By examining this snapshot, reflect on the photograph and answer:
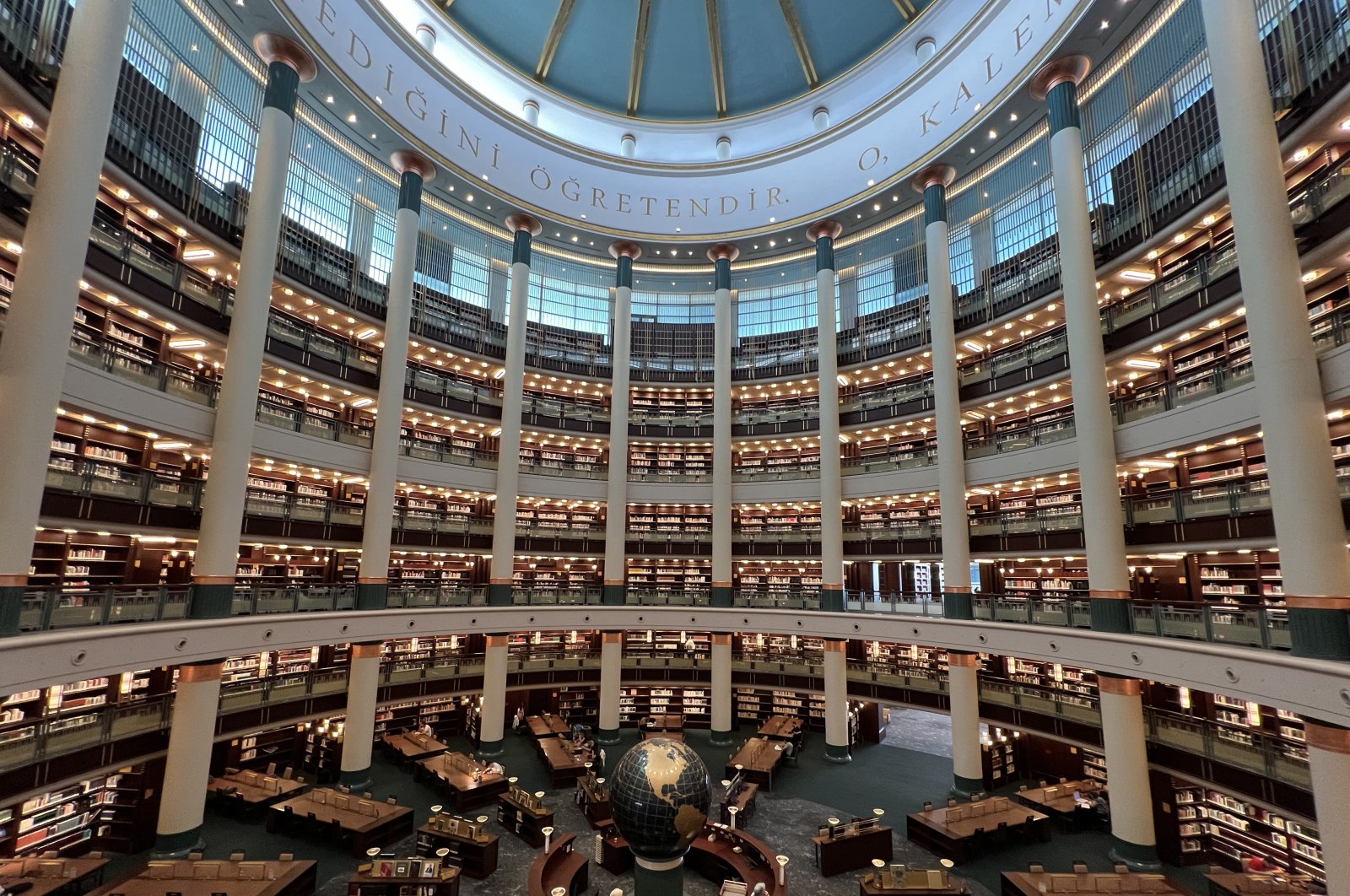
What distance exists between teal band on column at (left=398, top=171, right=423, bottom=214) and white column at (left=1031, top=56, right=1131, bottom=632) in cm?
1825

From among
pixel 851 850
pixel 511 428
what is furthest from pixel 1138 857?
pixel 511 428

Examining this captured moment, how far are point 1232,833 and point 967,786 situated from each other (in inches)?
225

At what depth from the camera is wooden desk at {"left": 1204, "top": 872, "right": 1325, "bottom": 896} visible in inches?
421

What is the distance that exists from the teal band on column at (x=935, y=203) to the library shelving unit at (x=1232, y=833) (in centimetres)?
1617

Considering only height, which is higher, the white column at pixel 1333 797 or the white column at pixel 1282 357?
the white column at pixel 1282 357

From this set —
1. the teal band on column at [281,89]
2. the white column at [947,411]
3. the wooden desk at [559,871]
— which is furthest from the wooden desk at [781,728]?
the teal band on column at [281,89]

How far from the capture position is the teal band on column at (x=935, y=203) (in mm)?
20219

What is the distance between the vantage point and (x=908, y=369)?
2366cm

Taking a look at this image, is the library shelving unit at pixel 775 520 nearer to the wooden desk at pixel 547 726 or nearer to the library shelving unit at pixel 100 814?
the wooden desk at pixel 547 726

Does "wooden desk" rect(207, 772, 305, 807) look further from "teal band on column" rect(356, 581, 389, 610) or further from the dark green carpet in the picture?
"teal band on column" rect(356, 581, 389, 610)

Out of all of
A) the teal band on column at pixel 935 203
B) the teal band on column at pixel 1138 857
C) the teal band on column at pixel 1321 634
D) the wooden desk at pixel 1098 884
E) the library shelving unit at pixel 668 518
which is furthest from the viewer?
the library shelving unit at pixel 668 518

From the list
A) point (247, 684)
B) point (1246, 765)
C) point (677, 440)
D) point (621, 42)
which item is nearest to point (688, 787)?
point (1246, 765)

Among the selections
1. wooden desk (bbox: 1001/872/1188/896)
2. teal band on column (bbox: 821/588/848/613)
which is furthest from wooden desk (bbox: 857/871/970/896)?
teal band on column (bbox: 821/588/848/613)

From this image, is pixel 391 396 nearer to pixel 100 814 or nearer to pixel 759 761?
pixel 100 814
